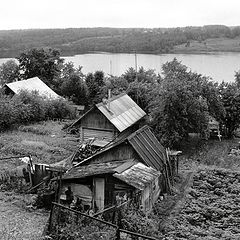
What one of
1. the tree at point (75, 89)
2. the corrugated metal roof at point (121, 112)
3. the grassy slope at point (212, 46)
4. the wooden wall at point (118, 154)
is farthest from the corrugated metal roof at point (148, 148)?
the grassy slope at point (212, 46)

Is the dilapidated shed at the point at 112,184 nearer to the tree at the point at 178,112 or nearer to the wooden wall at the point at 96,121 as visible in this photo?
the wooden wall at the point at 96,121

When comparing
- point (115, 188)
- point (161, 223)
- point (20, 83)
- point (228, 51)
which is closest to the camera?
point (161, 223)

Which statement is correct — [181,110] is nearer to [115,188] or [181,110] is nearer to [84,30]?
[115,188]

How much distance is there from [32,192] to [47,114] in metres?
18.6

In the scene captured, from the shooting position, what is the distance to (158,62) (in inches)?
2290

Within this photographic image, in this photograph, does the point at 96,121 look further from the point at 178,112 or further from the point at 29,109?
the point at 29,109

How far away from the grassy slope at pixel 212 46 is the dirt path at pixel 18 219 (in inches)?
2100

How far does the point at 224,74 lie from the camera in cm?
4869

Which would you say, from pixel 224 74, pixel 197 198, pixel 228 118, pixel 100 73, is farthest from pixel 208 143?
pixel 224 74

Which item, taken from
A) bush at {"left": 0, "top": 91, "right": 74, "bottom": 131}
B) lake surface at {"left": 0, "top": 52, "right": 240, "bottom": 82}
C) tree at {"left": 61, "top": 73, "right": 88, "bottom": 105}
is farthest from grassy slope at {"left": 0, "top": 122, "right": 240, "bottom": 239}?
lake surface at {"left": 0, "top": 52, "right": 240, "bottom": 82}

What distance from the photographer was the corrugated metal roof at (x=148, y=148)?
1405 centimetres

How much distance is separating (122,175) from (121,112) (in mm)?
10325

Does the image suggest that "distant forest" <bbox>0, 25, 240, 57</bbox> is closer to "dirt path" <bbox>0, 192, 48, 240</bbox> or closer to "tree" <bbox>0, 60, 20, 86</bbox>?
"tree" <bbox>0, 60, 20, 86</bbox>

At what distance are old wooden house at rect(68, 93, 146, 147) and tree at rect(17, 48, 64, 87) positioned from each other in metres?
21.6
